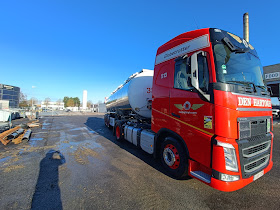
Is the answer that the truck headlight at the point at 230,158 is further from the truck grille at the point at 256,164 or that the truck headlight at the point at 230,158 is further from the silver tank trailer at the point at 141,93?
the silver tank trailer at the point at 141,93

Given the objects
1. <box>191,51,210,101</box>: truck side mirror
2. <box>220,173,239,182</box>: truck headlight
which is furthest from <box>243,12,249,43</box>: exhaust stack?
<box>220,173,239,182</box>: truck headlight

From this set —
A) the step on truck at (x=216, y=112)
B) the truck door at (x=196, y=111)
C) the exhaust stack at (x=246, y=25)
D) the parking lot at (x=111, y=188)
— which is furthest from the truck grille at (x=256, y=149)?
the exhaust stack at (x=246, y=25)

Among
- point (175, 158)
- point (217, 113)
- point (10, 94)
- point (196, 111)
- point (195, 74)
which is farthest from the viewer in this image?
point (10, 94)

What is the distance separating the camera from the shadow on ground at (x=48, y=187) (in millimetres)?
2611

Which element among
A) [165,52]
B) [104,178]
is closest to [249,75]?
[165,52]

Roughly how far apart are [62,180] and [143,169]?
7.16 feet

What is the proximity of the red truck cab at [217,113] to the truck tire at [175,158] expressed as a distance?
22 mm

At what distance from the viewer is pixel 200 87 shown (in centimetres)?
278

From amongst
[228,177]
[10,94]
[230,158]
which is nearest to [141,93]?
[230,158]

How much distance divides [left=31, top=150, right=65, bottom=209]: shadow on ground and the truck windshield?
4.01 m

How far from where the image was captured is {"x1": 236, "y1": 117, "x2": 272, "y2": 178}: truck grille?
8.20ft

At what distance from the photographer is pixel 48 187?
125 inches

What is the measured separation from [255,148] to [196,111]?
1.36 metres

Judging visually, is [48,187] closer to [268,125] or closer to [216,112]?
[216,112]
